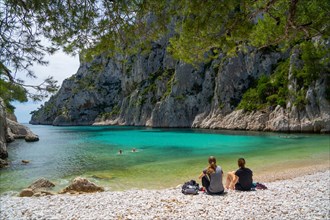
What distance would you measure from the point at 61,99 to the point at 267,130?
143m

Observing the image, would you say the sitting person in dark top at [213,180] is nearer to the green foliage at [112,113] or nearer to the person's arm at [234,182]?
the person's arm at [234,182]

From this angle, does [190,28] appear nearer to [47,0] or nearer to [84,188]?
[47,0]

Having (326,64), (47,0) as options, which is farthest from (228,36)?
(326,64)

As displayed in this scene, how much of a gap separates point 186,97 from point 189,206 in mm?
85994

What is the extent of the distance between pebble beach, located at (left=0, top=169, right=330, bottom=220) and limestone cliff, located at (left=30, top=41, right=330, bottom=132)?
17.7 feet

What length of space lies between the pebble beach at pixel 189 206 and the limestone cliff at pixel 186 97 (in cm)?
539

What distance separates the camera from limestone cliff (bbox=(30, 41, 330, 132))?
5675cm

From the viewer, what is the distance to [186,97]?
9562 centimetres

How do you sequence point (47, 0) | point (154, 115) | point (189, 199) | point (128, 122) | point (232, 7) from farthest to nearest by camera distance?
point (128, 122) → point (154, 115) → point (189, 199) → point (232, 7) → point (47, 0)

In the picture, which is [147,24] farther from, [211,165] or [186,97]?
[186,97]

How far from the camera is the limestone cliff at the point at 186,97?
56750 mm

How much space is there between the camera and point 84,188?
55.0 ft

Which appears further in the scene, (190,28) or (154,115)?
(154,115)

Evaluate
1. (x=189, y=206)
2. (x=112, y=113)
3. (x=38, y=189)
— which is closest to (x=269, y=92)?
(x=38, y=189)
